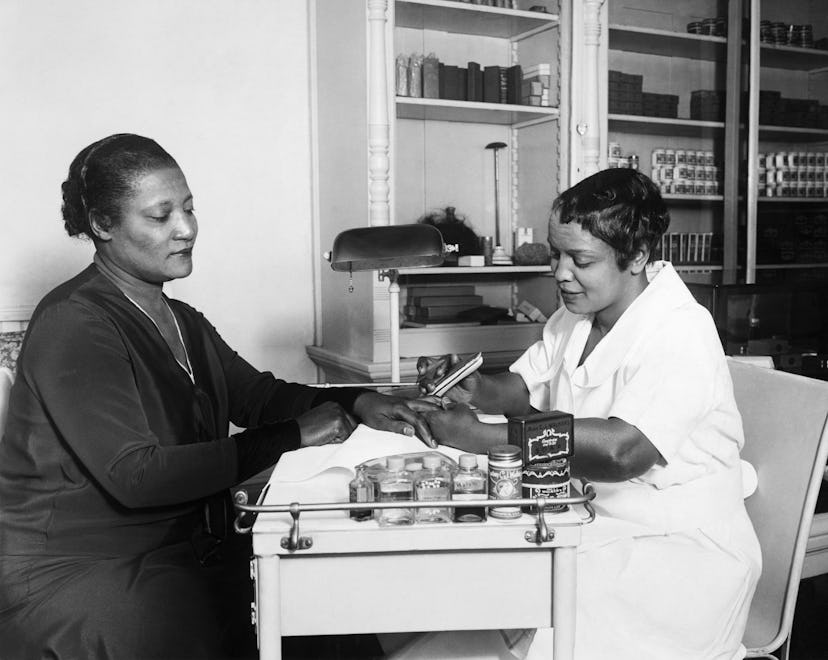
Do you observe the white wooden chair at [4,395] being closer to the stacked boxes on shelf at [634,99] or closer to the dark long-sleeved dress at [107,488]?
the dark long-sleeved dress at [107,488]

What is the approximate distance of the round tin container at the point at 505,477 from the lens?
51.2 inches

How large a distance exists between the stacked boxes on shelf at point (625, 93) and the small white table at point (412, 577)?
348 cm

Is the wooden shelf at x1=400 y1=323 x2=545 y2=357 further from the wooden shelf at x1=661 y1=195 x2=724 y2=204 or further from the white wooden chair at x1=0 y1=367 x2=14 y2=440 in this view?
the white wooden chair at x1=0 y1=367 x2=14 y2=440

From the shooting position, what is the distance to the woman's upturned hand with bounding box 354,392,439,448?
188cm

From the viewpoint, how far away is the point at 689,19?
15.4ft

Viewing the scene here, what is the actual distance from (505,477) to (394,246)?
42.2 inches

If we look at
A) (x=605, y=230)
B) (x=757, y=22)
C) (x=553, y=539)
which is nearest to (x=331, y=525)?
(x=553, y=539)

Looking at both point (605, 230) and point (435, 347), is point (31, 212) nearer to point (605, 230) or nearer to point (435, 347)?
point (435, 347)

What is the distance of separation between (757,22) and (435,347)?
8.03ft

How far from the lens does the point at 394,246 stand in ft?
7.43

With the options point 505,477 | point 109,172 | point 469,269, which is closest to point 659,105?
point 469,269

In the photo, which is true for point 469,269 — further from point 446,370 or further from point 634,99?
point 446,370

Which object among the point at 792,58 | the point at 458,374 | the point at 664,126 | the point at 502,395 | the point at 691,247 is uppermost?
the point at 792,58

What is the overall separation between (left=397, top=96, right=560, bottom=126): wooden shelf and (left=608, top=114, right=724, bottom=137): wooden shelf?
1.51ft
